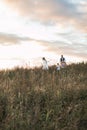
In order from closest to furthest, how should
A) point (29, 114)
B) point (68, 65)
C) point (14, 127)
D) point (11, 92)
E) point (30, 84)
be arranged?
point (14, 127)
point (29, 114)
point (11, 92)
point (30, 84)
point (68, 65)

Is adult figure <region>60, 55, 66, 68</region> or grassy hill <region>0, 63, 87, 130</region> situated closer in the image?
grassy hill <region>0, 63, 87, 130</region>

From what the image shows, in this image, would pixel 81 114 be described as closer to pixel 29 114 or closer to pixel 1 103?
pixel 29 114

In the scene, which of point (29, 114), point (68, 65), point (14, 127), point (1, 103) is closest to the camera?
point (14, 127)

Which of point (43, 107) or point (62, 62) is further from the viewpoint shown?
point (62, 62)

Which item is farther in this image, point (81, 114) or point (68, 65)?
point (68, 65)

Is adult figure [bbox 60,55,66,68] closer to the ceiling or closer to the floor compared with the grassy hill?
closer to the ceiling

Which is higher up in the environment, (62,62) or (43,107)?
(62,62)

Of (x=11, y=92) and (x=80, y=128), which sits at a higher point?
(x=11, y=92)

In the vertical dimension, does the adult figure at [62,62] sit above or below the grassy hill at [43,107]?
above

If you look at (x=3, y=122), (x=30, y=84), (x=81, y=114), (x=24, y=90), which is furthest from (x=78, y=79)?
(x=3, y=122)

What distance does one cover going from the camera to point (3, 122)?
12.0 meters

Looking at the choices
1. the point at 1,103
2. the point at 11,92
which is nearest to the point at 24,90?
the point at 11,92

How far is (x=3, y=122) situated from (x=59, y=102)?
2.28 m

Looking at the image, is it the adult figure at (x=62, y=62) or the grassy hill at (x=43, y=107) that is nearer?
the grassy hill at (x=43, y=107)
